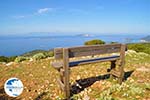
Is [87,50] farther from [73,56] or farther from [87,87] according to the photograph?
[87,87]

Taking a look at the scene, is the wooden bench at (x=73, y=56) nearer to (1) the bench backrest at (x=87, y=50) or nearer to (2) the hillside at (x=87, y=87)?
(1) the bench backrest at (x=87, y=50)

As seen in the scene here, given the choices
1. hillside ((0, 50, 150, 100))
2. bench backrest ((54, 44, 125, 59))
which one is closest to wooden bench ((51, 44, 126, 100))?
bench backrest ((54, 44, 125, 59))

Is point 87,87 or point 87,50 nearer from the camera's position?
point 87,50

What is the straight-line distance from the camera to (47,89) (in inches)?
292

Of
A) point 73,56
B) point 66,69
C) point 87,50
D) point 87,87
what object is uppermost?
point 87,50

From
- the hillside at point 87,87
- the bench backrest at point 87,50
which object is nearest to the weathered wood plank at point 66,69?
the bench backrest at point 87,50

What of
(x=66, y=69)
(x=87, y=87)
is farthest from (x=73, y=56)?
(x=87, y=87)

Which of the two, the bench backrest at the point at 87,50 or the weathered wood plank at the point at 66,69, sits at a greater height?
the bench backrest at the point at 87,50

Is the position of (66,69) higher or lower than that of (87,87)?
higher

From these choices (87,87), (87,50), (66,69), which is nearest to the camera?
(66,69)

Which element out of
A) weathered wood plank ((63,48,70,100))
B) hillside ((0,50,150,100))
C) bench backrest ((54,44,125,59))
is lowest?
hillside ((0,50,150,100))

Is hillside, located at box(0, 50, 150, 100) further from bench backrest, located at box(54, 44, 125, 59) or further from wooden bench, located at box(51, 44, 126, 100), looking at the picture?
→ bench backrest, located at box(54, 44, 125, 59)

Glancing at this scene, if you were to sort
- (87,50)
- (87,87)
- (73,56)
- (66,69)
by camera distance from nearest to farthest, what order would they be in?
(66,69) → (73,56) → (87,50) → (87,87)

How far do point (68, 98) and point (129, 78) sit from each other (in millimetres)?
3234
